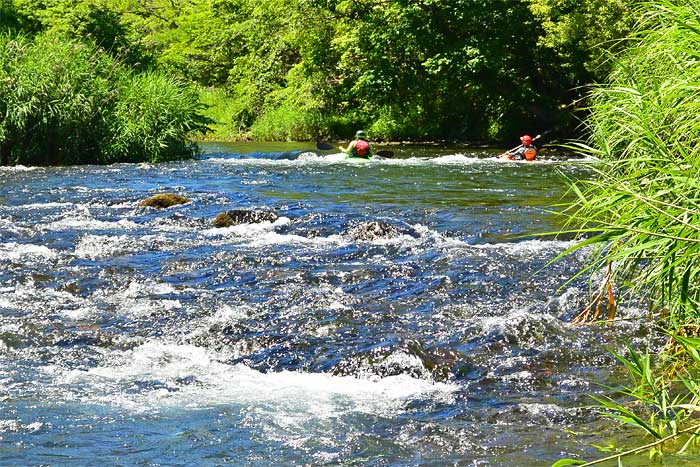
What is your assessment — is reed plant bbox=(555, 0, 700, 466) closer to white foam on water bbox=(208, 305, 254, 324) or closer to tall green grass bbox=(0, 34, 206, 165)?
white foam on water bbox=(208, 305, 254, 324)

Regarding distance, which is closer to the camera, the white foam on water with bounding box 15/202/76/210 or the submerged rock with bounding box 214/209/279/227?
the submerged rock with bounding box 214/209/279/227

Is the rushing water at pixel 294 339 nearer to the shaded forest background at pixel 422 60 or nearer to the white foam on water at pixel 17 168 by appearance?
the white foam on water at pixel 17 168

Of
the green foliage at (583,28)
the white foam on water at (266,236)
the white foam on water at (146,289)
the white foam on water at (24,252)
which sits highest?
the green foliage at (583,28)

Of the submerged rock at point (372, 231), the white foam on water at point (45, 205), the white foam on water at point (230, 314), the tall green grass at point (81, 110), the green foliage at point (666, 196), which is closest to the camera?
the green foliage at point (666, 196)

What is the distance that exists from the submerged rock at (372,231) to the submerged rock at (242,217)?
1.51 meters

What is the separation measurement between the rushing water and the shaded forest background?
48.5 ft

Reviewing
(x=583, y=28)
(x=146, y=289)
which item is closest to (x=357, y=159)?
(x=583, y=28)

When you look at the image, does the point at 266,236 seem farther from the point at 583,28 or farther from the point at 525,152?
the point at 583,28

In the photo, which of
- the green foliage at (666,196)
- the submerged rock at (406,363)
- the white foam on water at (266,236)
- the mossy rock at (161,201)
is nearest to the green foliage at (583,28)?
the mossy rock at (161,201)

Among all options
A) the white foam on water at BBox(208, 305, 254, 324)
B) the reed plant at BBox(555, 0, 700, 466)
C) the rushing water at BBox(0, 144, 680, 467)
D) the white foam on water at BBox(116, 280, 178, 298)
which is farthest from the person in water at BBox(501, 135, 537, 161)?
the reed plant at BBox(555, 0, 700, 466)

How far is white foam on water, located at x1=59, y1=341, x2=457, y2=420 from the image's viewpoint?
594 centimetres

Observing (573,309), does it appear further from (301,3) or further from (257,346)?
(301,3)

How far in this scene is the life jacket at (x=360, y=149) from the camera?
2206cm

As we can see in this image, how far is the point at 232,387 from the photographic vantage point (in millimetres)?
6348
